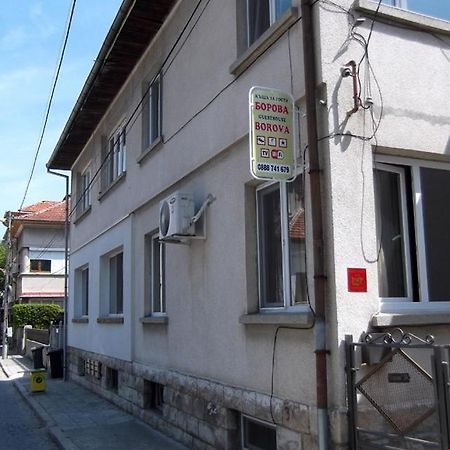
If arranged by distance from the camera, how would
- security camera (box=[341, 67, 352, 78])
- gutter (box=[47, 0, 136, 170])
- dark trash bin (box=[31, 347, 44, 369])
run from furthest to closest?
dark trash bin (box=[31, 347, 44, 369]) < gutter (box=[47, 0, 136, 170]) < security camera (box=[341, 67, 352, 78])

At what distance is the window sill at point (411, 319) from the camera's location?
5031 millimetres

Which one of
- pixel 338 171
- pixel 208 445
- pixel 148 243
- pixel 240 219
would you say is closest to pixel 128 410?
pixel 148 243

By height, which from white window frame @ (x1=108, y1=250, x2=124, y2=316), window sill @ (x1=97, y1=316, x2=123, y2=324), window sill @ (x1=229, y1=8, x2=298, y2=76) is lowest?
window sill @ (x1=97, y1=316, x2=123, y2=324)

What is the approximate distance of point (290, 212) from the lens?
596 cm

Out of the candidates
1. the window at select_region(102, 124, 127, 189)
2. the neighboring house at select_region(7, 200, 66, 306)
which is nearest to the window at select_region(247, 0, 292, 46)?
the window at select_region(102, 124, 127, 189)

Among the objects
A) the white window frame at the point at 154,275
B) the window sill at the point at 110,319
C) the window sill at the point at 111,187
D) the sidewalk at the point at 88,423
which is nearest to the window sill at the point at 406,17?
the white window frame at the point at 154,275

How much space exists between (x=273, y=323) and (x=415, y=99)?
8.42 ft

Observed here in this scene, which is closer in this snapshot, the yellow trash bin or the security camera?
the security camera

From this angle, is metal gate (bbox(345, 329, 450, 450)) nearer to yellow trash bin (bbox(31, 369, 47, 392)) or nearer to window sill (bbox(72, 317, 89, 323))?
yellow trash bin (bbox(31, 369, 47, 392))

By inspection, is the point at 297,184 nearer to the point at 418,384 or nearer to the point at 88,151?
the point at 418,384

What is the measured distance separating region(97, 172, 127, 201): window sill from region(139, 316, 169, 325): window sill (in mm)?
3272

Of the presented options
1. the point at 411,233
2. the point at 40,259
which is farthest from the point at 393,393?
the point at 40,259

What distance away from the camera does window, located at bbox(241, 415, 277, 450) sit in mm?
6086

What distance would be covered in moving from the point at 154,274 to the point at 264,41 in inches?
199
